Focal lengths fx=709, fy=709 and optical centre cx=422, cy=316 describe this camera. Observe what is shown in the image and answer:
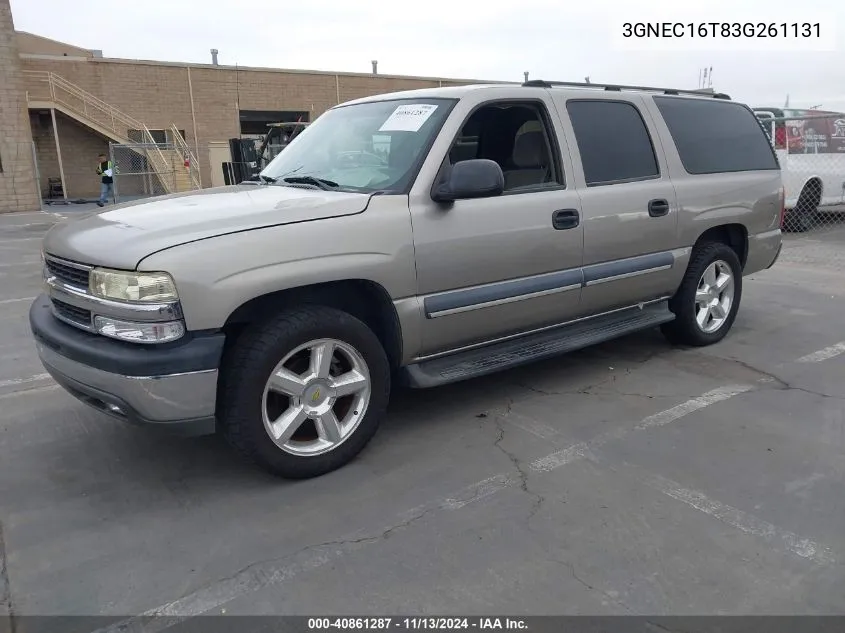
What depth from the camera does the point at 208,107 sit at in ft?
95.3

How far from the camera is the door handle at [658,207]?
488 centimetres

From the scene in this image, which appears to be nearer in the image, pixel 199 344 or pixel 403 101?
pixel 199 344

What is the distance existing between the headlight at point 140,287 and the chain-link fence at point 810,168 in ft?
36.4

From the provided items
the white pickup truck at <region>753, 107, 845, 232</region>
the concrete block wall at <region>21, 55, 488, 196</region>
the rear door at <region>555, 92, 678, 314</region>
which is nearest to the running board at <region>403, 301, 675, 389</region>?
the rear door at <region>555, 92, 678, 314</region>

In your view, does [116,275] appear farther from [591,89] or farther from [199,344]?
[591,89]

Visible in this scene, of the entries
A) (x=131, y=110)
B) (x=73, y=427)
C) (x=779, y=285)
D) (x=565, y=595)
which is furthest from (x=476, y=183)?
(x=131, y=110)

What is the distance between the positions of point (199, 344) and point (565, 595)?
1830mm

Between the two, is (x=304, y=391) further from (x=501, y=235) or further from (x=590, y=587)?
(x=590, y=587)

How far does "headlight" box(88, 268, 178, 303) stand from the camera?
9.91 feet

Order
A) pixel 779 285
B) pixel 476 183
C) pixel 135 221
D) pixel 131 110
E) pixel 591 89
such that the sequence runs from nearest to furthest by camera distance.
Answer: pixel 135 221, pixel 476 183, pixel 591 89, pixel 779 285, pixel 131 110

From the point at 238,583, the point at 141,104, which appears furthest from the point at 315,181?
the point at 141,104

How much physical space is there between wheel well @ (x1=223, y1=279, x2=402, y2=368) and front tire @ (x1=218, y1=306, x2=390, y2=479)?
0.09 metres

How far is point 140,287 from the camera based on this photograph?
9.96 feet

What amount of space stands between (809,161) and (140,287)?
41.2ft
